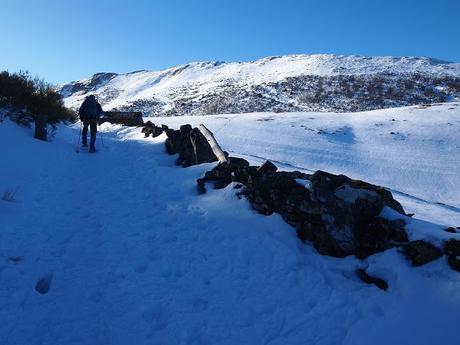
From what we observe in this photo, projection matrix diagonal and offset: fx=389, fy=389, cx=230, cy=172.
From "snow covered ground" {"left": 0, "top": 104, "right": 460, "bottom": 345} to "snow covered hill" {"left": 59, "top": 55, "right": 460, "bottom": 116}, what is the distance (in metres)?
38.0

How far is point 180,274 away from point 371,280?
8.18ft

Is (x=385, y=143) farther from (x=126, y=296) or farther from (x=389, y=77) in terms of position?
(x=389, y=77)

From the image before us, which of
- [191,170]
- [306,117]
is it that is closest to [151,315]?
[191,170]

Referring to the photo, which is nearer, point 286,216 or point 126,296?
point 126,296

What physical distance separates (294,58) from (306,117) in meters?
57.2

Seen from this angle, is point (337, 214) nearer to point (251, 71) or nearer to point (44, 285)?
point (44, 285)

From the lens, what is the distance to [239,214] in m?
6.74

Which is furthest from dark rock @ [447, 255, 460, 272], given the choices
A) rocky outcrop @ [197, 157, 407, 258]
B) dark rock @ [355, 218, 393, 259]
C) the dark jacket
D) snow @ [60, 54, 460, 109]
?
snow @ [60, 54, 460, 109]

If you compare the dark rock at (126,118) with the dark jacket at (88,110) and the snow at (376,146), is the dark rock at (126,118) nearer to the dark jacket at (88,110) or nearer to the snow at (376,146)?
the snow at (376,146)

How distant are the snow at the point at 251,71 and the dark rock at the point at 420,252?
2241 inches

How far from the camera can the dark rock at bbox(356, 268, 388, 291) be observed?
4743mm

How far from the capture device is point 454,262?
4543 millimetres

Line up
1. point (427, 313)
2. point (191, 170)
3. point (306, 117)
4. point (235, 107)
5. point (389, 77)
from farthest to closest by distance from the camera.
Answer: point (389, 77) → point (235, 107) → point (306, 117) → point (191, 170) → point (427, 313)

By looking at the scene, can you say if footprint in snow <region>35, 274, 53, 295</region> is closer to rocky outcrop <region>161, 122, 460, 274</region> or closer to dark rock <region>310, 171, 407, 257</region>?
rocky outcrop <region>161, 122, 460, 274</region>
